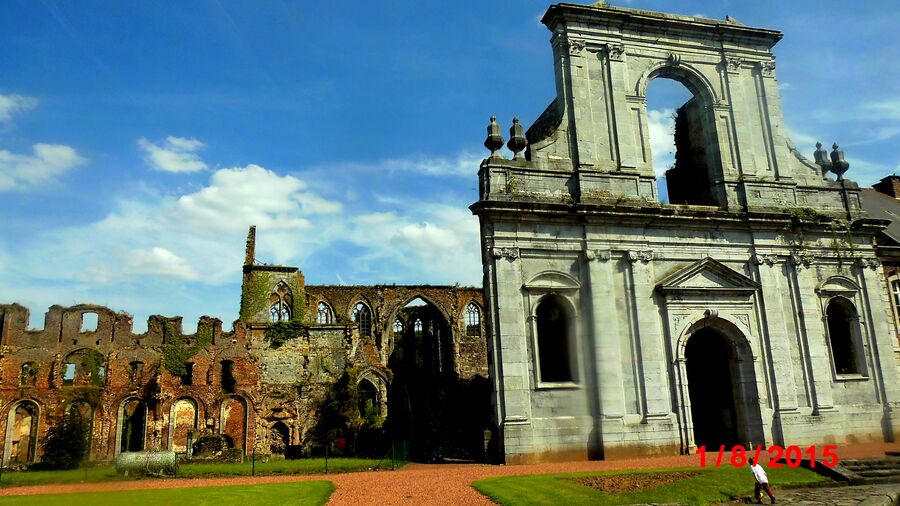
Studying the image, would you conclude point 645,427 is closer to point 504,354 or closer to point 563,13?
point 504,354

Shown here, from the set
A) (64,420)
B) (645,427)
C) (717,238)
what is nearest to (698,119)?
(717,238)

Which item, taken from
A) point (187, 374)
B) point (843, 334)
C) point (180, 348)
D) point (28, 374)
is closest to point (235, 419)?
point (187, 374)

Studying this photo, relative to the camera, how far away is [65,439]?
25203 millimetres

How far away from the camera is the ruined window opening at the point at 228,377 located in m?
31.4

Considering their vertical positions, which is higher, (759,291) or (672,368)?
(759,291)

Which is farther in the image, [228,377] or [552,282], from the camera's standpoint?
[228,377]

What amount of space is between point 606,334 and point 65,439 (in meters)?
21.6

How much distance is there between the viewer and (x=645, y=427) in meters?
18.6

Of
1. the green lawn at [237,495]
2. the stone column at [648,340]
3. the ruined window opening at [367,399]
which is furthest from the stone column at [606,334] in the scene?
the ruined window opening at [367,399]

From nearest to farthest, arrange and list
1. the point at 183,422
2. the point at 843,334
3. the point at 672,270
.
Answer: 1. the point at 672,270
2. the point at 843,334
3. the point at 183,422

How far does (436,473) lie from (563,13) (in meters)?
15.2

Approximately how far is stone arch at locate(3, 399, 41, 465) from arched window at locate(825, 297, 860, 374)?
33.7m

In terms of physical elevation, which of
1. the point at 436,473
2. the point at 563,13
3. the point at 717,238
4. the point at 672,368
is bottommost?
the point at 436,473

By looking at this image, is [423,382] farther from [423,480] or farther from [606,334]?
[423,480]
